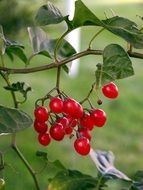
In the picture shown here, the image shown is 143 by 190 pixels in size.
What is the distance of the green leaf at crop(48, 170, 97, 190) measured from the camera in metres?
0.95

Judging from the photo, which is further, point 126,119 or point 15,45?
point 126,119

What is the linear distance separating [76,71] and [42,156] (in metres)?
4.91

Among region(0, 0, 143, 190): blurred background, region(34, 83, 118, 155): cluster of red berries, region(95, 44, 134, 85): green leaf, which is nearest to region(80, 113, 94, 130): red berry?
region(34, 83, 118, 155): cluster of red berries

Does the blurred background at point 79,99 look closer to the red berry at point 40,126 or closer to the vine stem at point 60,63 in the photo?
the red berry at point 40,126

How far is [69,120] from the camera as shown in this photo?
870 millimetres

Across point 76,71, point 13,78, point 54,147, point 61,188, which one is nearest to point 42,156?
point 61,188

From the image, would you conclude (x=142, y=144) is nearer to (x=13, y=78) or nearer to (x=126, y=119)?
(x=126, y=119)

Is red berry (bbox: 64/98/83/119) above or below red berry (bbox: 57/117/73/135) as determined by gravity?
above

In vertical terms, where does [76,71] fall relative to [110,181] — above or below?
below

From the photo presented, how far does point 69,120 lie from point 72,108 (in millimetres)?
69

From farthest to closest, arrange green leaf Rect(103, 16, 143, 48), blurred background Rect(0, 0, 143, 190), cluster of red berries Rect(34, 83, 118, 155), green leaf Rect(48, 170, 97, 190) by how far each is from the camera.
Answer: blurred background Rect(0, 0, 143, 190) → green leaf Rect(48, 170, 97, 190) → cluster of red berries Rect(34, 83, 118, 155) → green leaf Rect(103, 16, 143, 48)

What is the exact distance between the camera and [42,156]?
0.98 meters

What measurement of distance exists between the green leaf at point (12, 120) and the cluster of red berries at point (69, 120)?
0.08 m

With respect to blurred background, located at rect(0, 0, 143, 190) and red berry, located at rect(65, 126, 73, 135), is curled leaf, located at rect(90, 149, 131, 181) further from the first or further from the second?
blurred background, located at rect(0, 0, 143, 190)
